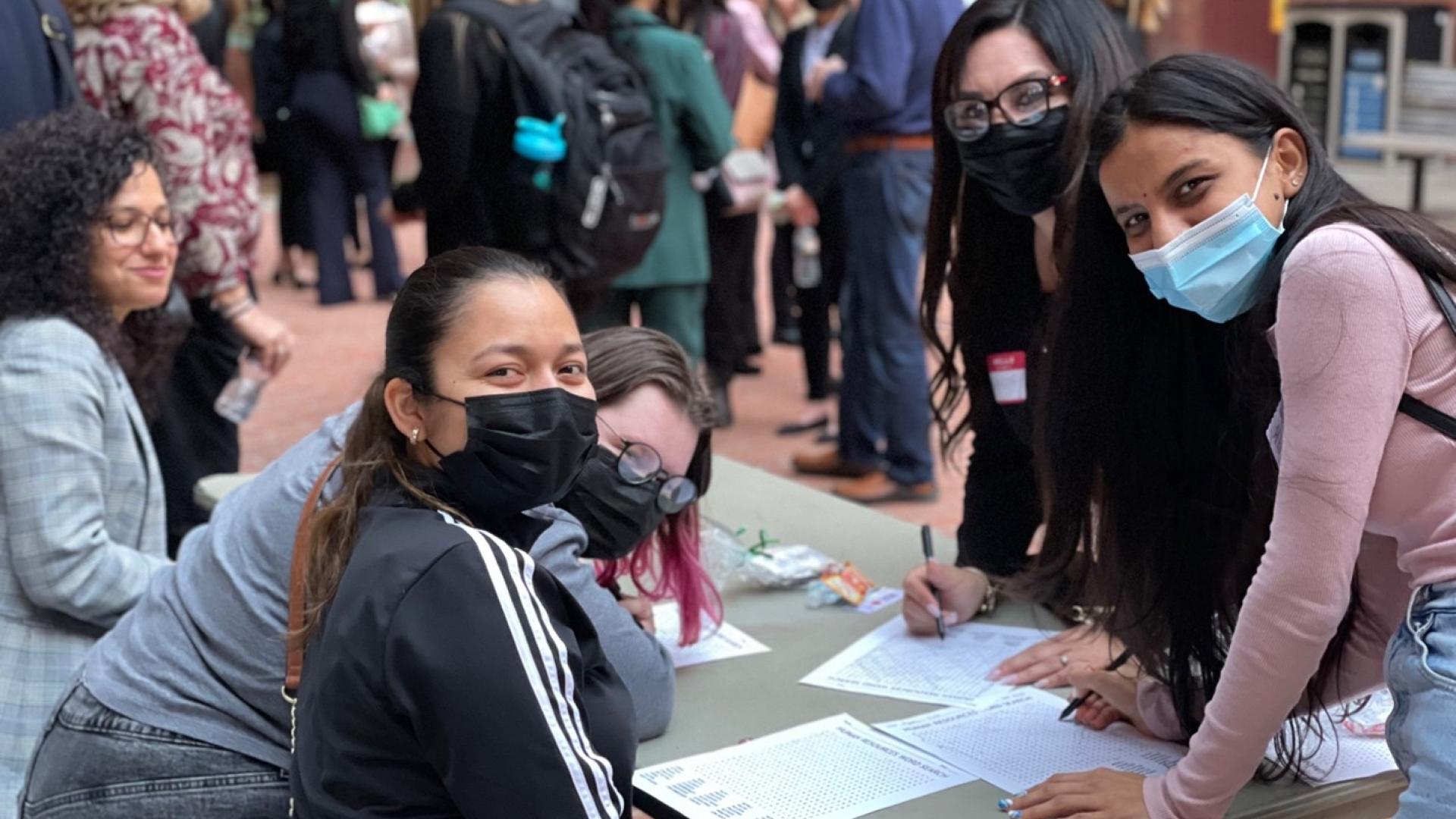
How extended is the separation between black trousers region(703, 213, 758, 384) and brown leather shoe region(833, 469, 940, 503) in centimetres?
104

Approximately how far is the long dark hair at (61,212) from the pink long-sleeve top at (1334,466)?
186 cm

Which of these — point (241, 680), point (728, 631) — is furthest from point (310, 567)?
point (728, 631)

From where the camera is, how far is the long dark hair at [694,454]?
235cm

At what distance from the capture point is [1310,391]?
1.60 m

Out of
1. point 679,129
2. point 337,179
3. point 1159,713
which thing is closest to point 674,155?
point 679,129

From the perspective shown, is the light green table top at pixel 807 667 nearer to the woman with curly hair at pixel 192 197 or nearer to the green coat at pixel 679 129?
the woman with curly hair at pixel 192 197

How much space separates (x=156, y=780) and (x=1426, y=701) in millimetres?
1481

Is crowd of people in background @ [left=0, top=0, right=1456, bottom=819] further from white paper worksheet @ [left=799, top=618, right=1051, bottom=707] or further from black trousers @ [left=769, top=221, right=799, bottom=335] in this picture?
black trousers @ [left=769, top=221, right=799, bottom=335]

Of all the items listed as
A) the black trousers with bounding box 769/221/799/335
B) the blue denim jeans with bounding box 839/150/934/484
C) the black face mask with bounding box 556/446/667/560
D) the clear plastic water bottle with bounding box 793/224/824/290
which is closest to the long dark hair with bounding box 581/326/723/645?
the black face mask with bounding box 556/446/667/560

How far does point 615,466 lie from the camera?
2.29 metres

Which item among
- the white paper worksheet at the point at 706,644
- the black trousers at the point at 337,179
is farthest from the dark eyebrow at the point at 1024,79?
the black trousers at the point at 337,179

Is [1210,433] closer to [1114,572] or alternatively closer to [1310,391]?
[1114,572]

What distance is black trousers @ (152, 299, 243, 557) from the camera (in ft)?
12.5

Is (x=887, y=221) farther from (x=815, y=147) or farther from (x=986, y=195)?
(x=986, y=195)
